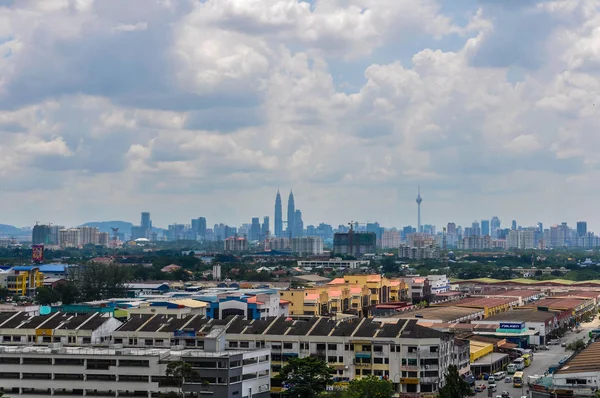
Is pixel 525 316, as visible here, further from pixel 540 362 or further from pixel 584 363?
pixel 584 363

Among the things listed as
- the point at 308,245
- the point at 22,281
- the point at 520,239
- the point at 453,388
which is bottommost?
the point at 453,388

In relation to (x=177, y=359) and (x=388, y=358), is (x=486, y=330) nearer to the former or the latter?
(x=388, y=358)

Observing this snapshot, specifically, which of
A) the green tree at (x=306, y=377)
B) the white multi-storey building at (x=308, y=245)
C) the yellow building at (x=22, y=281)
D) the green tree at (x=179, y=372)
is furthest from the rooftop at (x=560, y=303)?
the white multi-storey building at (x=308, y=245)

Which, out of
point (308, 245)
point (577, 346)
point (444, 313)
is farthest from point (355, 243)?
point (577, 346)

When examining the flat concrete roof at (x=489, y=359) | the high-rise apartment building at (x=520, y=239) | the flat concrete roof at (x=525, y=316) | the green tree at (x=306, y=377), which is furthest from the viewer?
the high-rise apartment building at (x=520, y=239)

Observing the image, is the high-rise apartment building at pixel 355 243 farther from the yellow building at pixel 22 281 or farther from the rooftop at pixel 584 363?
the rooftop at pixel 584 363
